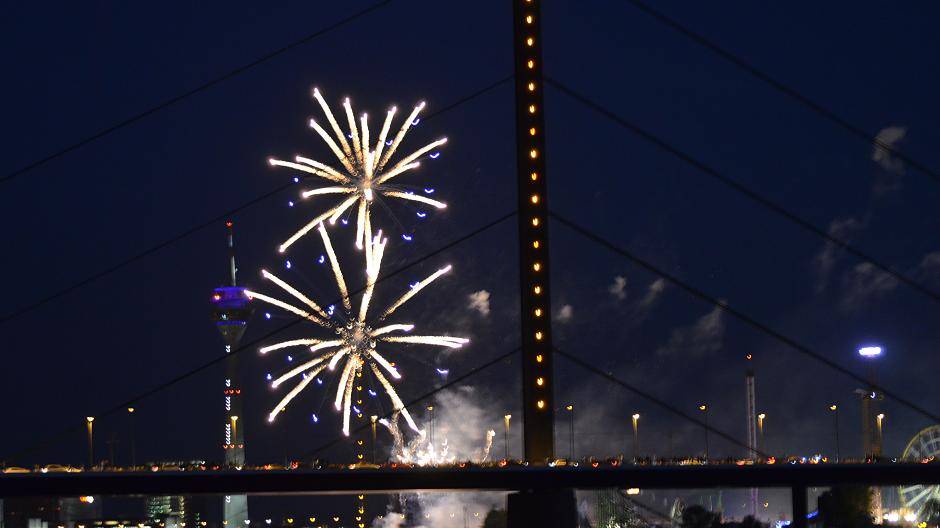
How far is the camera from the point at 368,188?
9175 cm

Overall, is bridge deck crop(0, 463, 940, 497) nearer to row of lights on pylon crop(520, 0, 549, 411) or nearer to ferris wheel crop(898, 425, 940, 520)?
row of lights on pylon crop(520, 0, 549, 411)

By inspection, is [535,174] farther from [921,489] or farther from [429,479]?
[921,489]

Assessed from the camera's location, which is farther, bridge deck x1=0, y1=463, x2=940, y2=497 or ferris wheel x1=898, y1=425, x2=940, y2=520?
ferris wheel x1=898, y1=425, x2=940, y2=520

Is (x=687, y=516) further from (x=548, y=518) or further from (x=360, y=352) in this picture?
(x=548, y=518)

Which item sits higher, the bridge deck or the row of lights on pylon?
the row of lights on pylon

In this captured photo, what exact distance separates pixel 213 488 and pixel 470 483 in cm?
852

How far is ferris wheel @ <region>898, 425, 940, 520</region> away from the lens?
417 ft

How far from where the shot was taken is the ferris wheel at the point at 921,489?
127 m

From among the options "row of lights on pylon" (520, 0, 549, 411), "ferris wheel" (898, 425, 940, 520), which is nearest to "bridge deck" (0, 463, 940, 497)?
"row of lights on pylon" (520, 0, 549, 411)

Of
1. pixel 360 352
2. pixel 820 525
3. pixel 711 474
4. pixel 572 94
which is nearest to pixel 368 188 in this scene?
pixel 360 352

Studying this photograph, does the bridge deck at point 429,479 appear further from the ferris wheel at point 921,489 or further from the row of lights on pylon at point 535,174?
the ferris wheel at point 921,489

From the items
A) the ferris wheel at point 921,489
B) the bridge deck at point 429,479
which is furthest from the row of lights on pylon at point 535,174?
the ferris wheel at point 921,489

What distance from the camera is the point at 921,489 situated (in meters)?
139

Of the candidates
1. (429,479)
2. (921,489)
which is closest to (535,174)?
(429,479)
